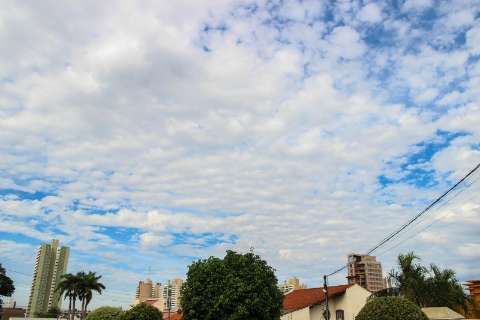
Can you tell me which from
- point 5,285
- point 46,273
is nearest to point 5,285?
point 5,285

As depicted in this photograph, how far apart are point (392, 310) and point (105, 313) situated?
34343 mm

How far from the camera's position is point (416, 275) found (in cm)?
4253

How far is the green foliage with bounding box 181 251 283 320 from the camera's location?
34875mm

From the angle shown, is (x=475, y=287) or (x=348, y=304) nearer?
(x=475, y=287)

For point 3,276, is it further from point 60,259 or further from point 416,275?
point 416,275

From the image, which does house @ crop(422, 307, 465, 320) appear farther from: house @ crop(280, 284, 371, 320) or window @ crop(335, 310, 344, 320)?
window @ crop(335, 310, 344, 320)

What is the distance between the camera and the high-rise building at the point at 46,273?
117 m

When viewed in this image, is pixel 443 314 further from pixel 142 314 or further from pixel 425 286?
pixel 142 314

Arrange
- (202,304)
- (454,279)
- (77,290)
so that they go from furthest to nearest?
(77,290), (454,279), (202,304)

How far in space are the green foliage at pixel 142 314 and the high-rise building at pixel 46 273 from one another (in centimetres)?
8567

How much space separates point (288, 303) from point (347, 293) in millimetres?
7765

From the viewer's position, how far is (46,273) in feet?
389

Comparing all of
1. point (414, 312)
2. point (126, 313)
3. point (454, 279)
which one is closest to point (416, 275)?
point (454, 279)

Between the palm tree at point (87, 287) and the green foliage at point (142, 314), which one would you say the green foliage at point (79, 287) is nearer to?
the palm tree at point (87, 287)
